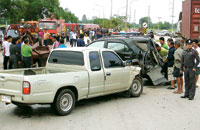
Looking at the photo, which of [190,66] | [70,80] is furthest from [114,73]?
[190,66]

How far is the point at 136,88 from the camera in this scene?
1003cm

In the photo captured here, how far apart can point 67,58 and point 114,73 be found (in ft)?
4.56

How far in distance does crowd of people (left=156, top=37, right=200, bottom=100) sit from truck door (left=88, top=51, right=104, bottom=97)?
2.92 m

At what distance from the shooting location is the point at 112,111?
8047 millimetres

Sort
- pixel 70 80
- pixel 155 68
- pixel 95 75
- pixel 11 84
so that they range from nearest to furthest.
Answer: pixel 11 84 < pixel 70 80 < pixel 95 75 < pixel 155 68

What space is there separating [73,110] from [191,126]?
2988 millimetres

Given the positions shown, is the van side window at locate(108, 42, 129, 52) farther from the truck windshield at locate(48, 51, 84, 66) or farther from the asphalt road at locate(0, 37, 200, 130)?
the truck windshield at locate(48, 51, 84, 66)

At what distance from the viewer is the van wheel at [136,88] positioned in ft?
32.2

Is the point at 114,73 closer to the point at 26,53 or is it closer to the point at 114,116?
the point at 114,116

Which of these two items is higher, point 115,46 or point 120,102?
point 115,46

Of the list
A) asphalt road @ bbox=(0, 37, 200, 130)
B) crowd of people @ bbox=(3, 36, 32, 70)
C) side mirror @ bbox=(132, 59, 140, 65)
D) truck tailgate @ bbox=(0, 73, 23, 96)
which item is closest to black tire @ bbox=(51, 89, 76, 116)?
asphalt road @ bbox=(0, 37, 200, 130)

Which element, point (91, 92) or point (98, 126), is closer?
point (98, 126)

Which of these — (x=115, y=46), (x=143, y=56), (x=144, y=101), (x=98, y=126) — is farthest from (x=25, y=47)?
(x=98, y=126)

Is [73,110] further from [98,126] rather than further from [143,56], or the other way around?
[143,56]
